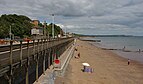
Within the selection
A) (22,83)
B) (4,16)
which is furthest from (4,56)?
(4,16)

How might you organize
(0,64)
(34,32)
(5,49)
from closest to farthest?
1. (0,64)
2. (5,49)
3. (34,32)

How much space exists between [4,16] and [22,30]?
20.5m

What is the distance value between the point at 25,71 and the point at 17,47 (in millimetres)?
3502

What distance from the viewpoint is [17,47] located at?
38.4 feet

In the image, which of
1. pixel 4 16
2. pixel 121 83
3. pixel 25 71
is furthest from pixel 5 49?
pixel 4 16

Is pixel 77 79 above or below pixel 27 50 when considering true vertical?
below

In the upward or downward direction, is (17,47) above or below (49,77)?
above

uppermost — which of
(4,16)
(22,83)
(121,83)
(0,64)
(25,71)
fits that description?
(4,16)

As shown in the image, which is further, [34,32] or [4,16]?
[4,16]

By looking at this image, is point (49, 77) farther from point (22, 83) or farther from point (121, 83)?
point (121, 83)

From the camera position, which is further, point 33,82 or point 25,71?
point 33,82

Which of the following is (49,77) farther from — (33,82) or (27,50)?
(27,50)

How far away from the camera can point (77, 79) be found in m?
23.6

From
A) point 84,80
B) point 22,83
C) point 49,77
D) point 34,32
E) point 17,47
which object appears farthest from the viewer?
point 34,32
